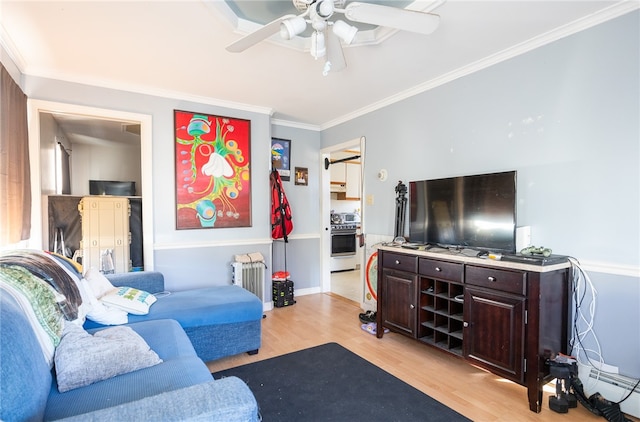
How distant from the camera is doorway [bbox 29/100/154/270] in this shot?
9.01 feet

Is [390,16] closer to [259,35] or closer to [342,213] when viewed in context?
[259,35]

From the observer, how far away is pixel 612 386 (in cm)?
196

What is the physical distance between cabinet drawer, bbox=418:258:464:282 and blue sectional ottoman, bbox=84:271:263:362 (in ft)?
4.66

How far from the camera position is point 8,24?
211 centimetres

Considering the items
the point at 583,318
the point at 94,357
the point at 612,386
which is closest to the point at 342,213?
the point at 583,318

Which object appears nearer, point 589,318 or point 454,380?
point 589,318

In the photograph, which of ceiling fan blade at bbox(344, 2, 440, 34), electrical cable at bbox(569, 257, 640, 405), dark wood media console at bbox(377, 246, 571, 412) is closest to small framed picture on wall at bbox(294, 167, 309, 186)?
dark wood media console at bbox(377, 246, 571, 412)

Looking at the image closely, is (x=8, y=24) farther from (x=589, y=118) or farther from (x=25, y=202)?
(x=589, y=118)

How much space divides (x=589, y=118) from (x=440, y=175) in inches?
45.9

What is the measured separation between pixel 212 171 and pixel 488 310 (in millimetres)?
3005

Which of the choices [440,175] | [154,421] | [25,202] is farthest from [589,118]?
[25,202]

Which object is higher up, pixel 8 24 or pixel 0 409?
pixel 8 24

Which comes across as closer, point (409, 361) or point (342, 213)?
point (409, 361)

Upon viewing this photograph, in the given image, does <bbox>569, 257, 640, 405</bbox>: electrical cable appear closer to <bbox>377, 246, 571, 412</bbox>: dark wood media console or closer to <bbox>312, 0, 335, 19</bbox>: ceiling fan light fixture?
<bbox>377, 246, 571, 412</bbox>: dark wood media console
